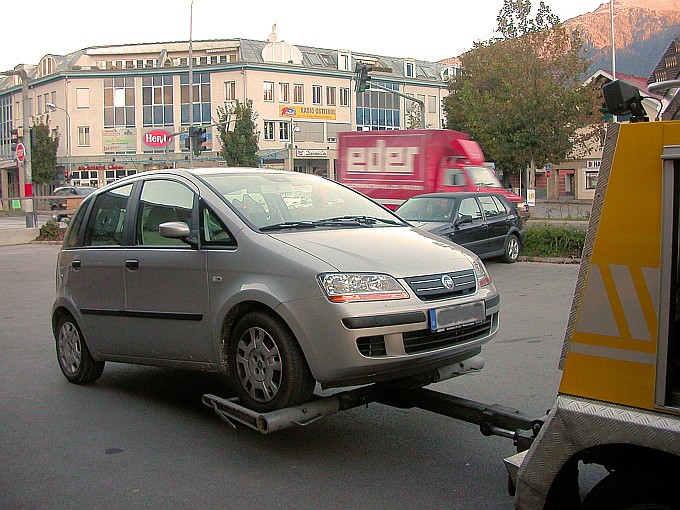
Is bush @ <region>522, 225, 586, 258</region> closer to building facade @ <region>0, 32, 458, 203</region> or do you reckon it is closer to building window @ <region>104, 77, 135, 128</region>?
building facade @ <region>0, 32, 458, 203</region>

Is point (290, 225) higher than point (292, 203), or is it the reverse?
point (292, 203)

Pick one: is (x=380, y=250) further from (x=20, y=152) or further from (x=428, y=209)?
(x=20, y=152)

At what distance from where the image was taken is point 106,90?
70500 millimetres

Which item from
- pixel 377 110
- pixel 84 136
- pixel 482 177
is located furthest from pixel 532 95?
pixel 84 136

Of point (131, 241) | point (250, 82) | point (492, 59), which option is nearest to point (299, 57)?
point (250, 82)

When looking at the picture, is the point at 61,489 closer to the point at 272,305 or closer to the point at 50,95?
the point at 272,305

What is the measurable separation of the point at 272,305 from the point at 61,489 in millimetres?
1575

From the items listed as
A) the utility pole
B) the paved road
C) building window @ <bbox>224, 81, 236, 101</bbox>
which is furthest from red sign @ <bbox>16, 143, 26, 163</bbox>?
building window @ <bbox>224, 81, 236, 101</bbox>

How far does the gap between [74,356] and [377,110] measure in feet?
226

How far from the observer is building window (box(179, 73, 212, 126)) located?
226ft

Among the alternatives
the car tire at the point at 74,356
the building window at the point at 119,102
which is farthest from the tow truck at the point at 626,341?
the building window at the point at 119,102

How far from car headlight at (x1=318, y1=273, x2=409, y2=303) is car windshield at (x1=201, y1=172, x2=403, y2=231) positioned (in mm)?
830

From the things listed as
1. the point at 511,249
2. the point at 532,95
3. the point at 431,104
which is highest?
the point at 431,104

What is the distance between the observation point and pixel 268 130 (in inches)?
2677
